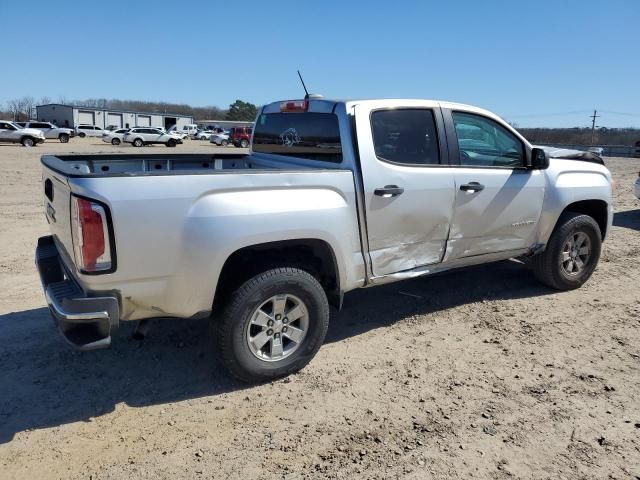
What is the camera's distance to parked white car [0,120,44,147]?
35.6 metres

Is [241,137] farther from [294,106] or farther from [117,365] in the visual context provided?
[117,365]

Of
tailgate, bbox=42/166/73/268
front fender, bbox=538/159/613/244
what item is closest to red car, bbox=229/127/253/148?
front fender, bbox=538/159/613/244

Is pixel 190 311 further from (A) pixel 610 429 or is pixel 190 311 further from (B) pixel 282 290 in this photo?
(A) pixel 610 429

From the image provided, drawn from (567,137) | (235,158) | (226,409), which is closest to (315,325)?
(226,409)

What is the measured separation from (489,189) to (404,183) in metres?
1.03

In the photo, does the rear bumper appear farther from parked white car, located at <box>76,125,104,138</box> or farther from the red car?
parked white car, located at <box>76,125,104,138</box>

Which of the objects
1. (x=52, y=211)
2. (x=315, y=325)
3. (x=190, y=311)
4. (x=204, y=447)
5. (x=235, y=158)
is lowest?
(x=204, y=447)

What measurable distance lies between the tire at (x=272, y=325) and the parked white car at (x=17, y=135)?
39.2 meters

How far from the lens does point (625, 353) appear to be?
419 centimetres

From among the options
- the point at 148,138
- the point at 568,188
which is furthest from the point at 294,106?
the point at 148,138

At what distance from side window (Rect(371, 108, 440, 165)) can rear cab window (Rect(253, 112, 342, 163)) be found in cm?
33

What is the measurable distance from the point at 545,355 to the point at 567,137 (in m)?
70.9

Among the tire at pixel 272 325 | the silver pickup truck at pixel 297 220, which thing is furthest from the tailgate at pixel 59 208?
the tire at pixel 272 325

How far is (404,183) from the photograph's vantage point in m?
4.02
